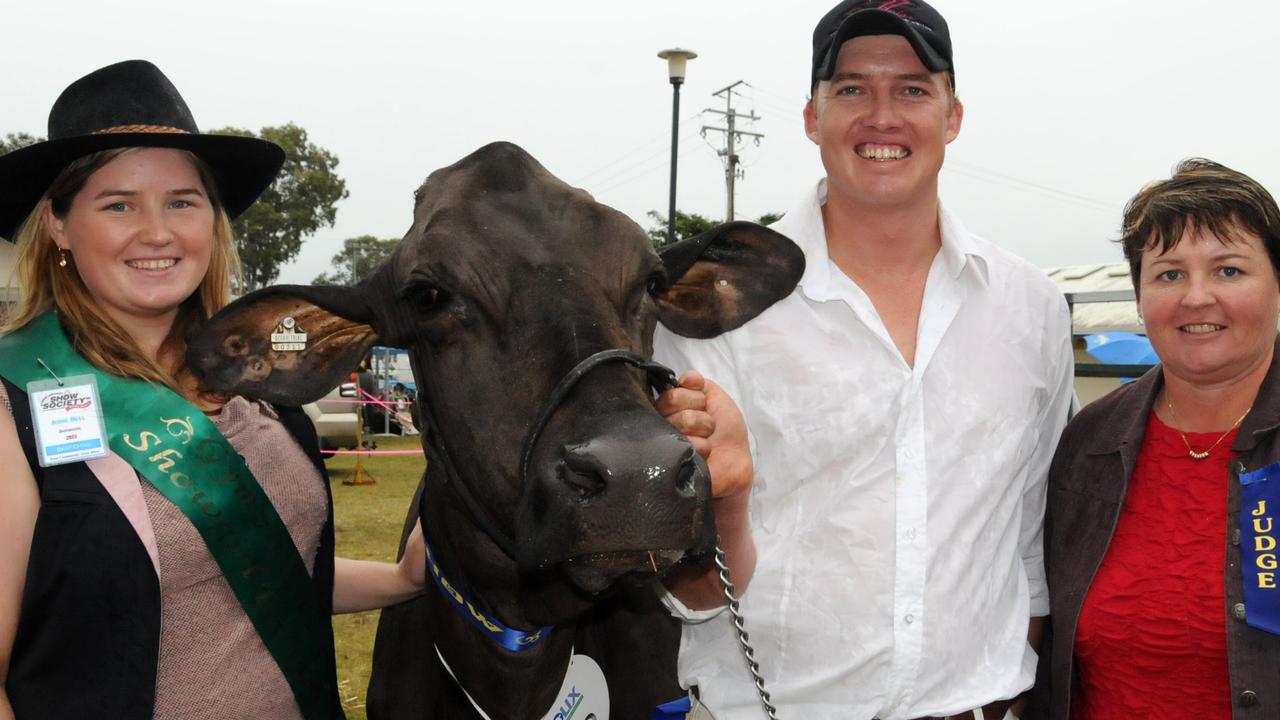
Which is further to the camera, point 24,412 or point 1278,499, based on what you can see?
point 1278,499

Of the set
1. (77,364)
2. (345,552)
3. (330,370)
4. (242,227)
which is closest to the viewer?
(77,364)

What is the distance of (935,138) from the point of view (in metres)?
3.12

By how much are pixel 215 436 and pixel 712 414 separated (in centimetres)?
157

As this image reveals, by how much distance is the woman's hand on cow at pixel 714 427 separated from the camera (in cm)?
246

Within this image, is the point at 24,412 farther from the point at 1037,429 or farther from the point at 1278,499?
the point at 1278,499

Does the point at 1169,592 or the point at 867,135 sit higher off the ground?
the point at 867,135

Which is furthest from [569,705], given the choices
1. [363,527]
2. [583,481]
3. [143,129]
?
[363,527]

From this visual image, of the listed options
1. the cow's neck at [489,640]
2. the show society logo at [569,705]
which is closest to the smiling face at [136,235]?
the cow's neck at [489,640]

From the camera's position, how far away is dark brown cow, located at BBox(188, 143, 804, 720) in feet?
7.44

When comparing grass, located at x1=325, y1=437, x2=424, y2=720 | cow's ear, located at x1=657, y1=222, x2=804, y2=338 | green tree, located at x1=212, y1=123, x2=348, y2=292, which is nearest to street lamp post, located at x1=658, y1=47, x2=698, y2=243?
grass, located at x1=325, y1=437, x2=424, y2=720

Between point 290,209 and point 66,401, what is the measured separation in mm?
39315

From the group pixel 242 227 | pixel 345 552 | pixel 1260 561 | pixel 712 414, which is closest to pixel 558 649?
pixel 712 414

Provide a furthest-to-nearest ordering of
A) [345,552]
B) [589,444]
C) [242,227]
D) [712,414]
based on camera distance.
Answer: [242,227], [345,552], [712,414], [589,444]

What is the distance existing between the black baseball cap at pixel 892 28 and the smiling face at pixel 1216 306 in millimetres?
942
